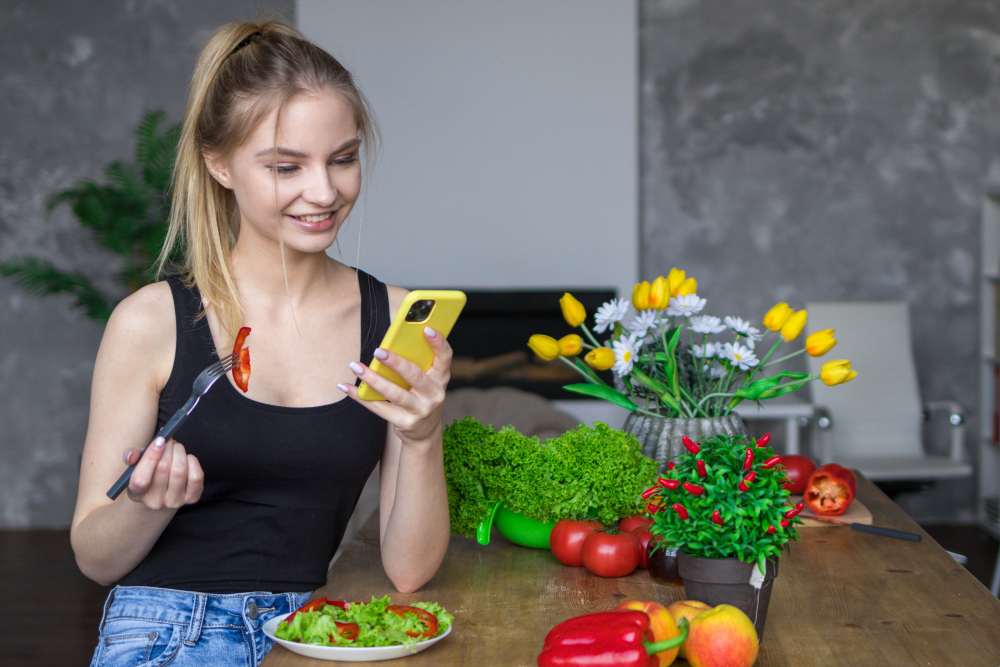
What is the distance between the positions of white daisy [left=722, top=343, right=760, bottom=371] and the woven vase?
90 millimetres

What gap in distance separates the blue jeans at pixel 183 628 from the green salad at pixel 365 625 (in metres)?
0.25

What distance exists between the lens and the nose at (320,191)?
Result: 115cm

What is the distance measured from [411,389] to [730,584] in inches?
17.0

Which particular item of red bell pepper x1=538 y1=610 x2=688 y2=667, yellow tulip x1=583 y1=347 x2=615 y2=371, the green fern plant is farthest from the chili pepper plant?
the green fern plant

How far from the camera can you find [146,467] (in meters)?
0.94

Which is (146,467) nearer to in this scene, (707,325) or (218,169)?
(218,169)

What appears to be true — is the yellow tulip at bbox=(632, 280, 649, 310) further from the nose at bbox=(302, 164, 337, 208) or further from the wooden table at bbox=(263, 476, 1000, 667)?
the nose at bbox=(302, 164, 337, 208)

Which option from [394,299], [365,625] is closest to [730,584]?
[365,625]

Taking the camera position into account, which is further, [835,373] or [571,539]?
[835,373]

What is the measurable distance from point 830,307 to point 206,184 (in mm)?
3403

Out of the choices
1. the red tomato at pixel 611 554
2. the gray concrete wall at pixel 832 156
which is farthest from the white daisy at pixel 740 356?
the gray concrete wall at pixel 832 156

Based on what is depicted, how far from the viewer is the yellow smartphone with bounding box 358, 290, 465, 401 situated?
96 cm

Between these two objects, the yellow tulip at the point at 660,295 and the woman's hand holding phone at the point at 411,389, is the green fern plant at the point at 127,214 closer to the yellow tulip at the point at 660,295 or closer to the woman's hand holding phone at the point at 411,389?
the yellow tulip at the point at 660,295

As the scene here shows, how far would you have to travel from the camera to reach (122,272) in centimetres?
421
